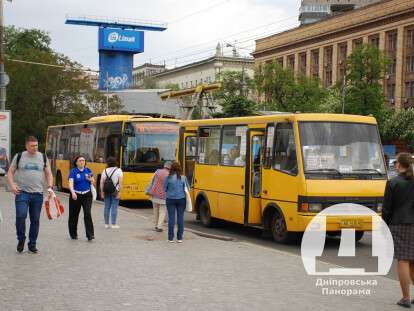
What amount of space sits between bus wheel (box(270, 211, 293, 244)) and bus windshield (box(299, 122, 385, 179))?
4.08 ft

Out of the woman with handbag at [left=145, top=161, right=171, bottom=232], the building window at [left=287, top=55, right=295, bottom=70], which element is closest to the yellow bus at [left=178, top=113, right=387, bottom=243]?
the woman with handbag at [left=145, top=161, right=171, bottom=232]

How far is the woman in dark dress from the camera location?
8523 mm

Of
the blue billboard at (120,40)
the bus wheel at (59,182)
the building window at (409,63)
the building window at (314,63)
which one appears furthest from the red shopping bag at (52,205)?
the blue billboard at (120,40)

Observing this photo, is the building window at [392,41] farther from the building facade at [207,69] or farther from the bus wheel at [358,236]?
the bus wheel at [358,236]

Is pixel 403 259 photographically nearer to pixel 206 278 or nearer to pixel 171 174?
pixel 206 278

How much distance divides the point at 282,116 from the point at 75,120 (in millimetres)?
33959

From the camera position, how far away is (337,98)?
6619 cm

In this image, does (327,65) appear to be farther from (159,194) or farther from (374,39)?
(159,194)

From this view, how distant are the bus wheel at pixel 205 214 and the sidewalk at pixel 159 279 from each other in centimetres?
407

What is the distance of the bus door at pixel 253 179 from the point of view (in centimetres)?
1593

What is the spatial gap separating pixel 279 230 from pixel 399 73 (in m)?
64.7

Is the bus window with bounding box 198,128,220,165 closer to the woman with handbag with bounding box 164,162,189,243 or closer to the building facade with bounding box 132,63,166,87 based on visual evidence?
the woman with handbag with bounding box 164,162,189,243

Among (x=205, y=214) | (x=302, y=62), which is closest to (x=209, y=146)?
(x=205, y=214)

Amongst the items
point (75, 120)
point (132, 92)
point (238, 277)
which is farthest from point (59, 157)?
point (132, 92)
